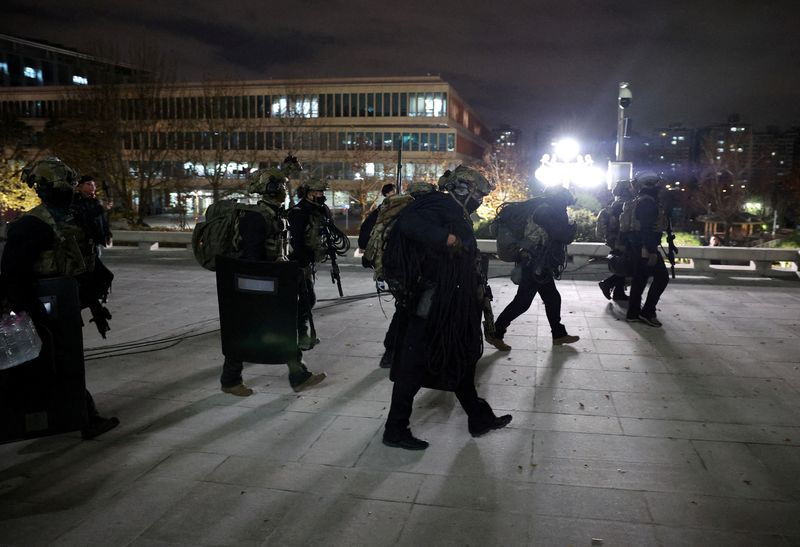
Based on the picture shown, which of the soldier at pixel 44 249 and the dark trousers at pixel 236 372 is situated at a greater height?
the soldier at pixel 44 249

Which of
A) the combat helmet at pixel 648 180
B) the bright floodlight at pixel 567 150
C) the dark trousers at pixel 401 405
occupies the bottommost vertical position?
the dark trousers at pixel 401 405

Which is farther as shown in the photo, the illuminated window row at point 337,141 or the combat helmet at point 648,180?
the illuminated window row at point 337,141

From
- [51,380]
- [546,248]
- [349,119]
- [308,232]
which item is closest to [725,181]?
[349,119]

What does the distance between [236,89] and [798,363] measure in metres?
58.9

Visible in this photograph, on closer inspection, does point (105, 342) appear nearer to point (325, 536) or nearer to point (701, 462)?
point (325, 536)

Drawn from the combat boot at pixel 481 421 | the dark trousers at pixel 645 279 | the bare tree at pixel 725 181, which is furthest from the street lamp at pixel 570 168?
the bare tree at pixel 725 181

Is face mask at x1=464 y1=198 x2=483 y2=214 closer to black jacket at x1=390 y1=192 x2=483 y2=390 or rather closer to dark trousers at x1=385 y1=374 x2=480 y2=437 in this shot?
black jacket at x1=390 y1=192 x2=483 y2=390

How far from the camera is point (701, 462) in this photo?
3.97 metres

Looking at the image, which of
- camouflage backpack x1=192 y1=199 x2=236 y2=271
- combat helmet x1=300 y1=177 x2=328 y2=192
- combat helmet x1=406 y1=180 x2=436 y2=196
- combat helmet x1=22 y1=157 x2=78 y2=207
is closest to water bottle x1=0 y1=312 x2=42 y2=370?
combat helmet x1=22 y1=157 x2=78 y2=207

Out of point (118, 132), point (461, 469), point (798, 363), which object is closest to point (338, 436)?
point (461, 469)

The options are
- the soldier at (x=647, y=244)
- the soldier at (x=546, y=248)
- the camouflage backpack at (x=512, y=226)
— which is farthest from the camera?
the soldier at (x=647, y=244)

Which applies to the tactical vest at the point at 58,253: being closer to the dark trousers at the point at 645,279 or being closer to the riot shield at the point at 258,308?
the riot shield at the point at 258,308

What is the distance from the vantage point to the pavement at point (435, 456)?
320 centimetres

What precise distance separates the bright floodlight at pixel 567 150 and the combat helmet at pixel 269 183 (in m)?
18.2
